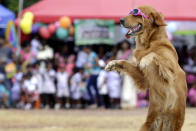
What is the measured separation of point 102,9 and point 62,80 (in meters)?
2.58

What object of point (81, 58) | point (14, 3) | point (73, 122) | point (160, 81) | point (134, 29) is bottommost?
point (73, 122)

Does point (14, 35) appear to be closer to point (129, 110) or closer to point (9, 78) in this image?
point (9, 78)

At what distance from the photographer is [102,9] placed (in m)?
14.9

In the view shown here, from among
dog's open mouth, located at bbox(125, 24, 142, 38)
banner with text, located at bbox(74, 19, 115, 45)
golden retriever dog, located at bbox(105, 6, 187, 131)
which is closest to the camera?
golden retriever dog, located at bbox(105, 6, 187, 131)

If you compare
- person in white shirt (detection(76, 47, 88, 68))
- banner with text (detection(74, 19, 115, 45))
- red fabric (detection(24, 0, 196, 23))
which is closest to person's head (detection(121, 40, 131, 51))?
banner with text (detection(74, 19, 115, 45))

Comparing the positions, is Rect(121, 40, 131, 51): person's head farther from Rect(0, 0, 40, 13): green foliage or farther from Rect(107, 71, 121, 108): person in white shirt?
Rect(0, 0, 40, 13): green foliage

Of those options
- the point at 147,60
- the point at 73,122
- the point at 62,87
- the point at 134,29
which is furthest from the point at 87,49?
the point at 147,60

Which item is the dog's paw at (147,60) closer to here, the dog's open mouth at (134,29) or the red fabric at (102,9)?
the dog's open mouth at (134,29)

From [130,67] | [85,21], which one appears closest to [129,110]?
[85,21]

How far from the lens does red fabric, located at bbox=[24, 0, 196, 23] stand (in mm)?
14477

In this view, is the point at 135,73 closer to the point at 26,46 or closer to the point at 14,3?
the point at 26,46

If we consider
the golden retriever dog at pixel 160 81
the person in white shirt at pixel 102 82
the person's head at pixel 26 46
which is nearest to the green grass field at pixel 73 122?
the person in white shirt at pixel 102 82

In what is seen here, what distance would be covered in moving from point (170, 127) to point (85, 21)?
369 inches

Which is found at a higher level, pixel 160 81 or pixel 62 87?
pixel 160 81
